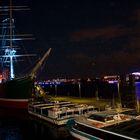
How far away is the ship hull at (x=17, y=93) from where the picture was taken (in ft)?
139

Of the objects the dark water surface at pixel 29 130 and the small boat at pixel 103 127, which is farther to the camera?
the dark water surface at pixel 29 130

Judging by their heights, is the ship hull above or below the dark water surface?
above

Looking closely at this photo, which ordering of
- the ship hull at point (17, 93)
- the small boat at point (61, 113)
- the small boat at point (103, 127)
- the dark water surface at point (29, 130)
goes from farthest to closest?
the ship hull at point (17, 93) < the small boat at point (61, 113) < the dark water surface at point (29, 130) < the small boat at point (103, 127)

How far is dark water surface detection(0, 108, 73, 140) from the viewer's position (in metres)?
24.2

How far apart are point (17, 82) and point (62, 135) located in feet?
75.6

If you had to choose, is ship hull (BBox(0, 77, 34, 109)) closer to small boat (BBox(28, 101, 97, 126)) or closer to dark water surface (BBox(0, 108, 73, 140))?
dark water surface (BBox(0, 108, 73, 140))

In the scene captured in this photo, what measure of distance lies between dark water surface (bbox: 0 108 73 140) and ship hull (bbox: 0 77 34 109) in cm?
708

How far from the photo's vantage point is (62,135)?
23578 mm

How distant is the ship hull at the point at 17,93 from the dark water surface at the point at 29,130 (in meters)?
7.08

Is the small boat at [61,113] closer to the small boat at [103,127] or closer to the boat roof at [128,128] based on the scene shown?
the small boat at [103,127]

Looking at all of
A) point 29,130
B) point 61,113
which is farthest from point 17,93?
point 61,113

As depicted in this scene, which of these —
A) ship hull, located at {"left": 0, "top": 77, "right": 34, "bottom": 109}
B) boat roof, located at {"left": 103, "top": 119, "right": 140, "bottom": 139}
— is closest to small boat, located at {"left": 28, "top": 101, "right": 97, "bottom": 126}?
boat roof, located at {"left": 103, "top": 119, "right": 140, "bottom": 139}

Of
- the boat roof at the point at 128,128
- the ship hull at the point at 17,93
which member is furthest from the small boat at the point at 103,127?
the ship hull at the point at 17,93

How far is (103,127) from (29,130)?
1410cm
